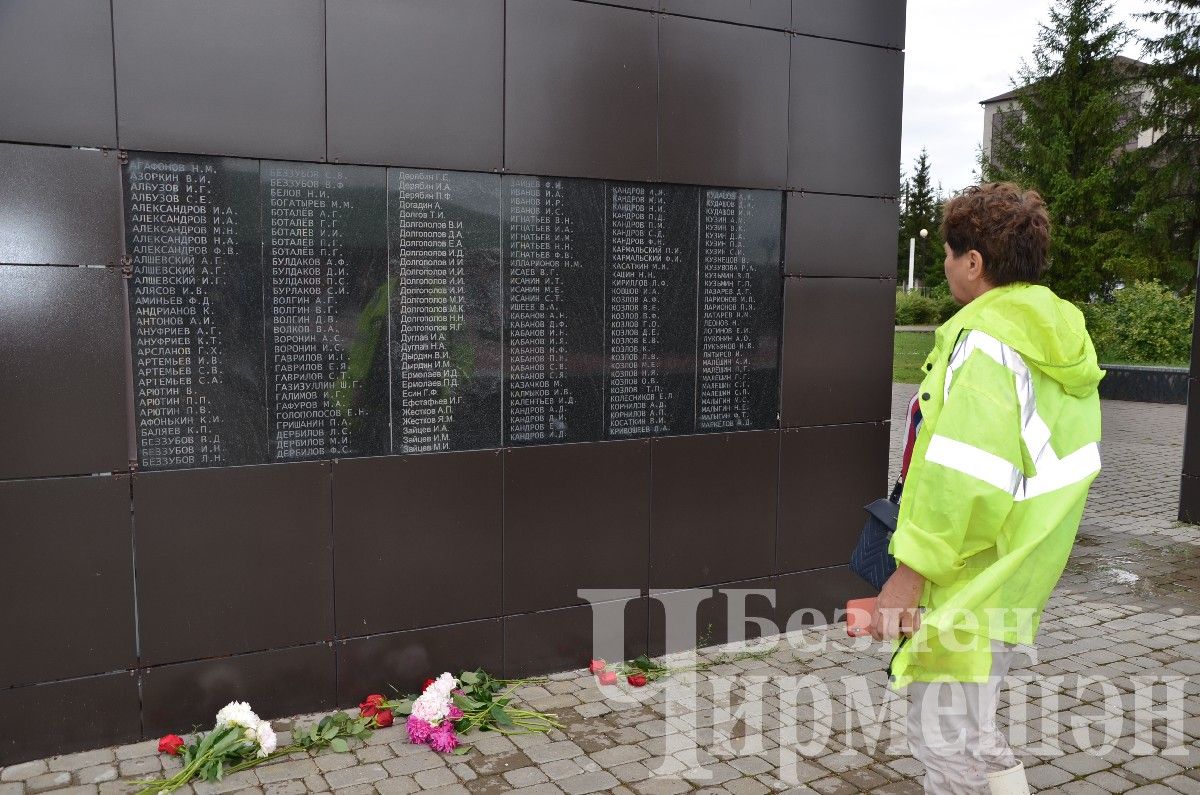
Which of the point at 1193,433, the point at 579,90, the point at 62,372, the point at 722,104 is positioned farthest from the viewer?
the point at 1193,433

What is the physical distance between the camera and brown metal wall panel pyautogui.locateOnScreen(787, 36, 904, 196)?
6.03 m

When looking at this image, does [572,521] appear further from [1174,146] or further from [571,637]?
[1174,146]

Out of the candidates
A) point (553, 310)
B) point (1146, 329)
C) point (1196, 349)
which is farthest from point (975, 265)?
point (1146, 329)

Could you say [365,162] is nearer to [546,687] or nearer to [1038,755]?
[546,687]

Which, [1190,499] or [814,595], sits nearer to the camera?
[814,595]

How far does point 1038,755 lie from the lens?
457cm

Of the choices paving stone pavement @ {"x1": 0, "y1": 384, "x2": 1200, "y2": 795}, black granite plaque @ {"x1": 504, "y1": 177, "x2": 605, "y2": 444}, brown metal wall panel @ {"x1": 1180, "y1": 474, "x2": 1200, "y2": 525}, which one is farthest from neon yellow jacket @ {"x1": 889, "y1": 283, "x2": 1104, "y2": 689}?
brown metal wall panel @ {"x1": 1180, "y1": 474, "x2": 1200, "y2": 525}

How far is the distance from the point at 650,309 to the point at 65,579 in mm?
3180

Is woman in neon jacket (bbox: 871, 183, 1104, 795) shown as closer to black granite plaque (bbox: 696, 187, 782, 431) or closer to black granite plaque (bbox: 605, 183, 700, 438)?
black granite plaque (bbox: 605, 183, 700, 438)

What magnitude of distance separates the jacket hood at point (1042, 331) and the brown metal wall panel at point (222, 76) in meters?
3.14

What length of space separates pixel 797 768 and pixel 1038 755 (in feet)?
3.74

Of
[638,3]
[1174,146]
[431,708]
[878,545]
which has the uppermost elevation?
[1174,146]

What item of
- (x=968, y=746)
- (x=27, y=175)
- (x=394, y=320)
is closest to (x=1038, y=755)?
(x=968, y=746)

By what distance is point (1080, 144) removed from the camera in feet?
101
